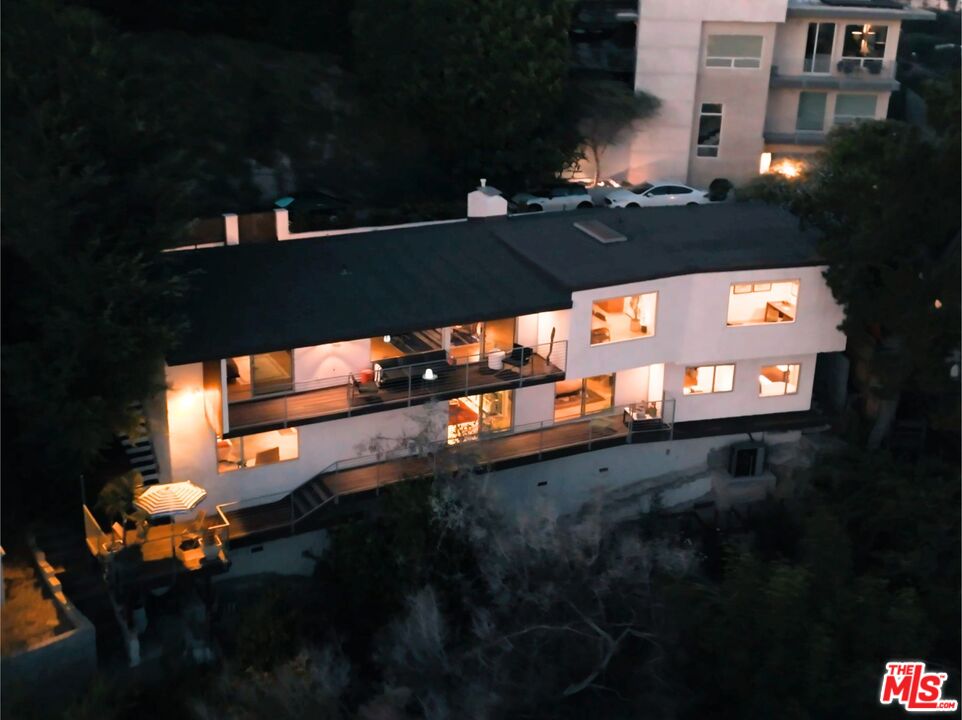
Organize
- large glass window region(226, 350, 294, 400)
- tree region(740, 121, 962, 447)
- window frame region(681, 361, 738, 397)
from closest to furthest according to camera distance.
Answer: large glass window region(226, 350, 294, 400) < tree region(740, 121, 962, 447) < window frame region(681, 361, 738, 397)

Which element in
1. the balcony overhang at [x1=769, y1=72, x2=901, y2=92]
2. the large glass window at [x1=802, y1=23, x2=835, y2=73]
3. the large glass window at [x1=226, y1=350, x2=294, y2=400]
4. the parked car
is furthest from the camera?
the balcony overhang at [x1=769, y1=72, x2=901, y2=92]

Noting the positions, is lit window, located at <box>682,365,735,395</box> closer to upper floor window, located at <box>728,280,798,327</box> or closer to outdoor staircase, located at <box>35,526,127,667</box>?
upper floor window, located at <box>728,280,798,327</box>

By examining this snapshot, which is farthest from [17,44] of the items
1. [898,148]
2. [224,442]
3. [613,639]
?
[898,148]

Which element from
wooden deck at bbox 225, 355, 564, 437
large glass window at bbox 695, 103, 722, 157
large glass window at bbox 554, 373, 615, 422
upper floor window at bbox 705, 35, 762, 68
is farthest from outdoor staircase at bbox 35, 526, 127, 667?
upper floor window at bbox 705, 35, 762, 68

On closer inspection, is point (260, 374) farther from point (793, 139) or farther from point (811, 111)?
point (811, 111)

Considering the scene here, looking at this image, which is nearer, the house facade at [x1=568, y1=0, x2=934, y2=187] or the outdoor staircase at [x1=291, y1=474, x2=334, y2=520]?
the outdoor staircase at [x1=291, y1=474, x2=334, y2=520]

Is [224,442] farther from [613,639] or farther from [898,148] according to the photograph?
[898,148]

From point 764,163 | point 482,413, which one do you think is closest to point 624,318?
point 482,413
